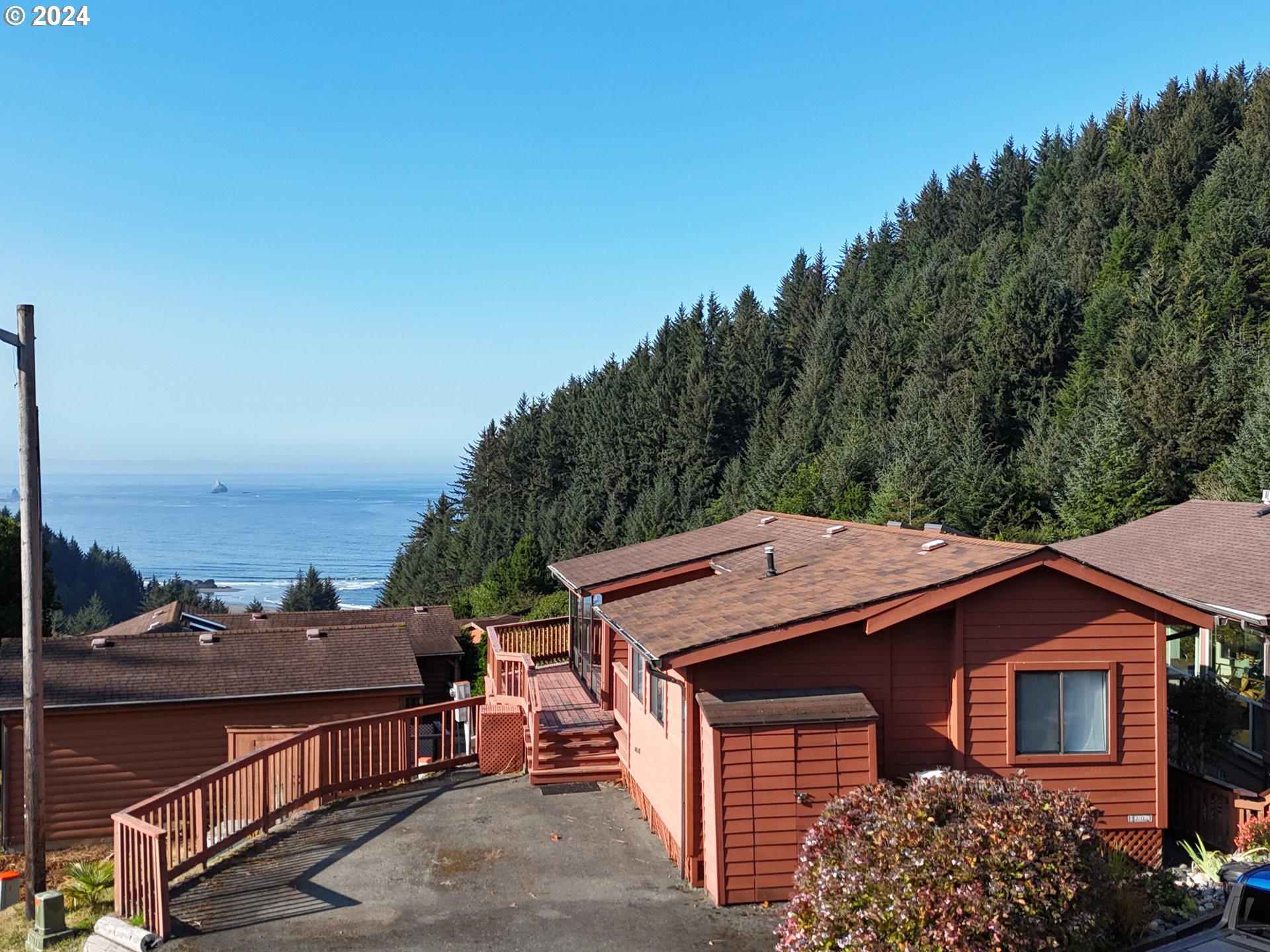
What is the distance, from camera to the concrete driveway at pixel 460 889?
9.11 meters

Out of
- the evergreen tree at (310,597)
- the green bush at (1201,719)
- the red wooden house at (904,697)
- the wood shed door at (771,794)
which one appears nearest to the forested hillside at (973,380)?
the evergreen tree at (310,597)

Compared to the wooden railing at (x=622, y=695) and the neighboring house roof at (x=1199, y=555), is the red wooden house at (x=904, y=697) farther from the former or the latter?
the wooden railing at (x=622, y=695)

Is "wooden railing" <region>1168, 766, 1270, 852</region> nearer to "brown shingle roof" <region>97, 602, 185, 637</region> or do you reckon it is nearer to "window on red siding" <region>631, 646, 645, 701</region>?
"window on red siding" <region>631, 646, 645, 701</region>

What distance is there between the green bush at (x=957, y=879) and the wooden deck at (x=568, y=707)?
7.62 meters

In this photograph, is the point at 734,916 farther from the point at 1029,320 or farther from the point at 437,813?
the point at 1029,320

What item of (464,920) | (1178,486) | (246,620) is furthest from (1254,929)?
(1178,486)

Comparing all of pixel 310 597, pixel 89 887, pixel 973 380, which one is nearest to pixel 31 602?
pixel 89 887

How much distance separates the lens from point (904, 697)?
10.9 metres

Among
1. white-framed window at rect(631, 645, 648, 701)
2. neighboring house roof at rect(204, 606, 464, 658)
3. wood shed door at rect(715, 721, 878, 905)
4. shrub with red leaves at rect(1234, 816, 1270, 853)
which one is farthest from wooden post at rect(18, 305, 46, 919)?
neighboring house roof at rect(204, 606, 464, 658)

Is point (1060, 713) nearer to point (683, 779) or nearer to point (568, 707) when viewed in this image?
point (683, 779)

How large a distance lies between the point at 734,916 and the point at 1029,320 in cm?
5132

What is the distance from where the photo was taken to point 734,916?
9.59 metres

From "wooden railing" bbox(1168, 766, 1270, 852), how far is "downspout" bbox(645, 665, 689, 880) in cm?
602

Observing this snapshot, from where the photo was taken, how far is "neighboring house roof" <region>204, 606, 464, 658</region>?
2838 cm
